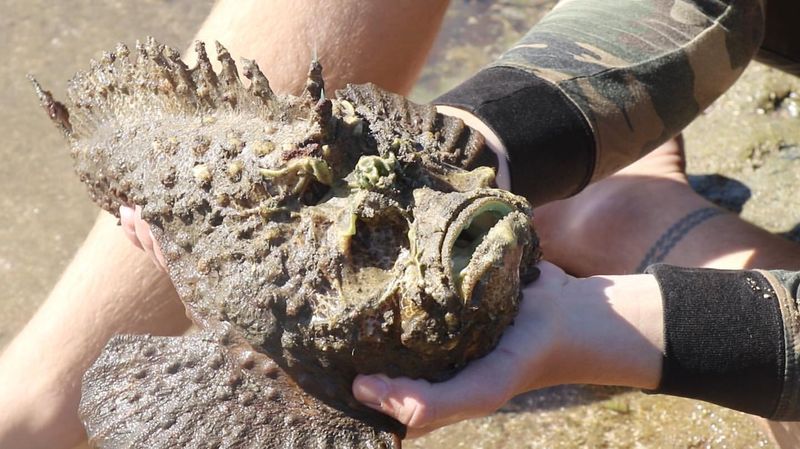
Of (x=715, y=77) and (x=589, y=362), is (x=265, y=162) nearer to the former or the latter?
(x=589, y=362)

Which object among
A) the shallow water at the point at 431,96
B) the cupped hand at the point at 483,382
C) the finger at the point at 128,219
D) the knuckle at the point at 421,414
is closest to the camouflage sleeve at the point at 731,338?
the cupped hand at the point at 483,382

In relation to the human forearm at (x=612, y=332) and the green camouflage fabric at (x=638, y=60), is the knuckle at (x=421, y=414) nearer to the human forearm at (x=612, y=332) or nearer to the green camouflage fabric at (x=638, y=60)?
the human forearm at (x=612, y=332)

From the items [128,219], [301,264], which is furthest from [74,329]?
[301,264]

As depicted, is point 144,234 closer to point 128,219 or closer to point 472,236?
point 128,219

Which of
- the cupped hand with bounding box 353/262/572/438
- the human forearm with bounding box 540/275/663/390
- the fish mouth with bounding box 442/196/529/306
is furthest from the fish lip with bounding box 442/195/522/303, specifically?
the human forearm with bounding box 540/275/663/390

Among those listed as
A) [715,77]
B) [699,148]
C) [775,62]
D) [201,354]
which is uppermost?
[201,354]

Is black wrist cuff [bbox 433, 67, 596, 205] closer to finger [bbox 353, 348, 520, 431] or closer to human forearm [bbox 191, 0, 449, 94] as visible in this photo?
human forearm [bbox 191, 0, 449, 94]

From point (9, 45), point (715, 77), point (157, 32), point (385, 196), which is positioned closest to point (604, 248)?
point (715, 77)
